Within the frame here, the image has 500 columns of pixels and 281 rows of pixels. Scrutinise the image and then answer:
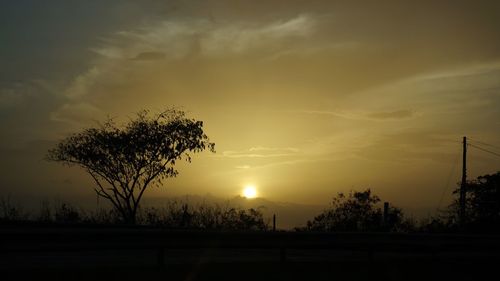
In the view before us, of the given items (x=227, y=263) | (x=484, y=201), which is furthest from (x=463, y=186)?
(x=227, y=263)

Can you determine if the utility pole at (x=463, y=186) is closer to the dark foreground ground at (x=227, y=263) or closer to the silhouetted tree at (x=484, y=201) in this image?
the silhouetted tree at (x=484, y=201)

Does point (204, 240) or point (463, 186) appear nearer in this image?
point (204, 240)

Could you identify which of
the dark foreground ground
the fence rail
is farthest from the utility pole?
the dark foreground ground

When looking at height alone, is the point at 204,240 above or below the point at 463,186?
below

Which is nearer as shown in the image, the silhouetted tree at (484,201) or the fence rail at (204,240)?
the fence rail at (204,240)

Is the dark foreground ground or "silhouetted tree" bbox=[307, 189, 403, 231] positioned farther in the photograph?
"silhouetted tree" bbox=[307, 189, 403, 231]

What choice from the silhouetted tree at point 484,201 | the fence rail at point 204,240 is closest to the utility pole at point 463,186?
the silhouetted tree at point 484,201

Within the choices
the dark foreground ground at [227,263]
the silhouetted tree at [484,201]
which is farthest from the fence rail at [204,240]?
the silhouetted tree at [484,201]

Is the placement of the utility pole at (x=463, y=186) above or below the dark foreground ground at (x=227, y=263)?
above

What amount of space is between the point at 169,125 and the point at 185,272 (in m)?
23.5

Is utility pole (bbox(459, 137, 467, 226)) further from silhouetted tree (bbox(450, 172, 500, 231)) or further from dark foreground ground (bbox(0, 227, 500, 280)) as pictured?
dark foreground ground (bbox(0, 227, 500, 280))

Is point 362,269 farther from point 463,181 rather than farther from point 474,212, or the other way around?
point 463,181

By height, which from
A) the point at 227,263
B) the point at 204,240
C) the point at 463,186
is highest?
the point at 463,186

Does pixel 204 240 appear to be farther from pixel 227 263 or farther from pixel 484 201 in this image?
pixel 484 201
